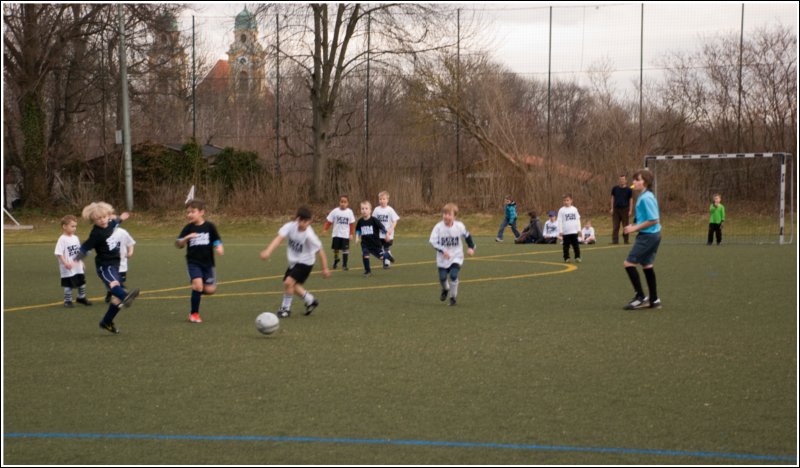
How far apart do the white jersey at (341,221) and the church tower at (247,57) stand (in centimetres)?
2252

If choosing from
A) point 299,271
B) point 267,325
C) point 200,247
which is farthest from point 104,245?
point 267,325

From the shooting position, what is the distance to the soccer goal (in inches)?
1282

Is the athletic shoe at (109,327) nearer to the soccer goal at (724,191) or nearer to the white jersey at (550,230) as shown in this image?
the white jersey at (550,230)

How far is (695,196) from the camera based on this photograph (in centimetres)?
3431

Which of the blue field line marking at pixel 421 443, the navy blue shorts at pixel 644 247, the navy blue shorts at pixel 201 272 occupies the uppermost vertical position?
the navy blue shorts at pixel 644 247

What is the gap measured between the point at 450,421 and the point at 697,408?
72.4 inches

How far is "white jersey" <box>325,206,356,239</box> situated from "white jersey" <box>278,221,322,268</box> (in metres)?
6.94

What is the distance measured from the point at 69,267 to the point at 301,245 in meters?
3.33

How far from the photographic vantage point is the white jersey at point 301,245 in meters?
12.2

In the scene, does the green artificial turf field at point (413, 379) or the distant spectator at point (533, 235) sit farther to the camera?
the distant spectator at point (533, 235)

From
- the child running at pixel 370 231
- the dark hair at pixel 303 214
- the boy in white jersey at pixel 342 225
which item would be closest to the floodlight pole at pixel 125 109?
the boy in white jersey at pixel 342 225

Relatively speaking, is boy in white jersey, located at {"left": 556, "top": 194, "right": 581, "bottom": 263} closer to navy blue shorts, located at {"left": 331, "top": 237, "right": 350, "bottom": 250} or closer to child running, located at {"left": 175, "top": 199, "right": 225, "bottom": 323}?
navy blue shorts, located at {"left": 331, "top": 237, "right": 350, "bottom": 250}

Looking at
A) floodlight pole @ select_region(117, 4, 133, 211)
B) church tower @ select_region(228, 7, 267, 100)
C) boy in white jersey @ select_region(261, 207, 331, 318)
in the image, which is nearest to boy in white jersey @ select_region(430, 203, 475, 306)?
boy in white jersey @ select_region(261, 207, 331, 318)

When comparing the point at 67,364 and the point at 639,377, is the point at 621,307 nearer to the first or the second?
the point at 639,377
